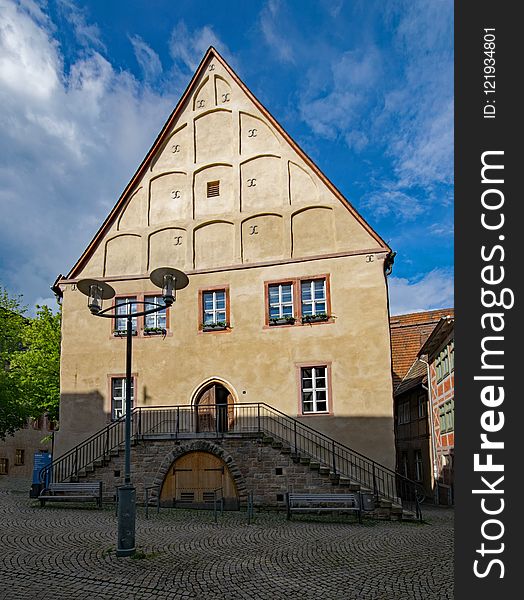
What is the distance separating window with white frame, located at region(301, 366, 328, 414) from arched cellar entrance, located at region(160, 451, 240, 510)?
10.5 feet

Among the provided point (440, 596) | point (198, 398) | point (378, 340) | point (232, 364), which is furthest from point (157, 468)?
point (440, 596)

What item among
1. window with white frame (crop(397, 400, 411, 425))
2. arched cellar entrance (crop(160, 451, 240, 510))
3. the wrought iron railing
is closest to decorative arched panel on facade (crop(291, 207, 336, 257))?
the wrought iron railing

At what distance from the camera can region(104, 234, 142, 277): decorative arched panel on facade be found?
21188 mm

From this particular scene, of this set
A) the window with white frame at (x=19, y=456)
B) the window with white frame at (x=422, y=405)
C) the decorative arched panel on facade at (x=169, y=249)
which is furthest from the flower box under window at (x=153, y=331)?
the window with white frame at (x=19, y=456)

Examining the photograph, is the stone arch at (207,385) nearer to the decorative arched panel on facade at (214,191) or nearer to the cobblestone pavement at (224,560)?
the cobblestone pavement at (224,560)

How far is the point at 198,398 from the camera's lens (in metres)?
19.4

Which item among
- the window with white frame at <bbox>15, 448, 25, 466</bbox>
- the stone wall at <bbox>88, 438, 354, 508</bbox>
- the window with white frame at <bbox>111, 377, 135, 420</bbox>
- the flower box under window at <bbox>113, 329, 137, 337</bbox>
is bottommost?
the window with white frame at <bbox>15, 448, 25, 466</bbox>

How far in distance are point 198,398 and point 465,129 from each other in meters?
15.3

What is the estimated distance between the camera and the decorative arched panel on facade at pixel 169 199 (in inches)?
831

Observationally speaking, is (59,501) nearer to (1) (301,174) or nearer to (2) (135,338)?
(2) (135,338)

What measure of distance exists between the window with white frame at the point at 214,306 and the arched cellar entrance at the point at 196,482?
4.67 m

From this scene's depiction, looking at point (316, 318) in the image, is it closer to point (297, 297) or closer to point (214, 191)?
point (297, 297)

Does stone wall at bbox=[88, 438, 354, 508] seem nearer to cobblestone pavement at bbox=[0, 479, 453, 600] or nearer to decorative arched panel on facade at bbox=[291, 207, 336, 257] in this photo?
cobblestone pavement at bbox=[0, 479, 453, 600]

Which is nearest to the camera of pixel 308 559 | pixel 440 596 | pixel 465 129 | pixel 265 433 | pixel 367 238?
pixel 465 129
